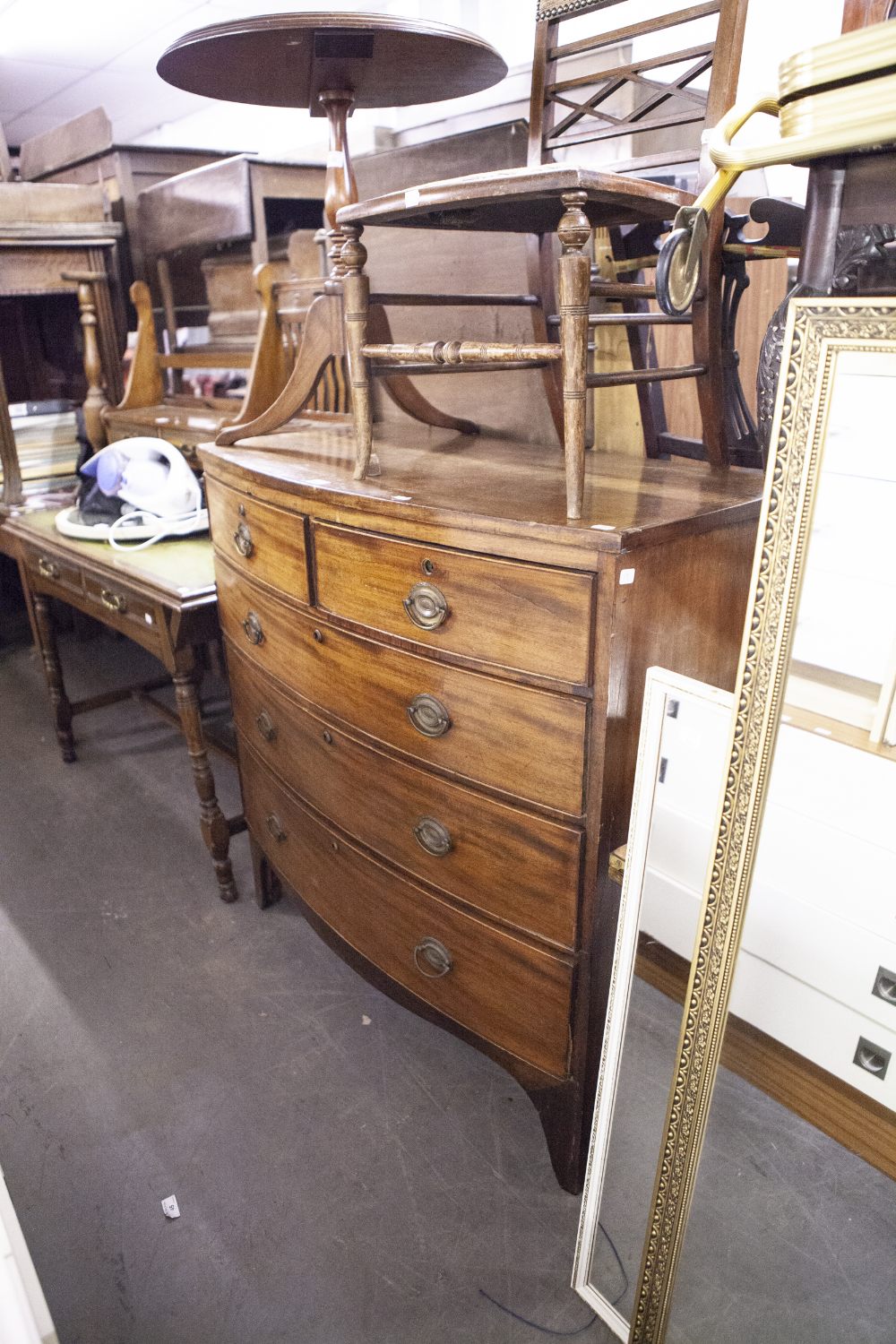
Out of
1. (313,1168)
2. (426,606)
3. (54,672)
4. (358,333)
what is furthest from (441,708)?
(54,672)

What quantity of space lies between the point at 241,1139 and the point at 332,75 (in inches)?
87.7

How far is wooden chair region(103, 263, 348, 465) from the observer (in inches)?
94.3

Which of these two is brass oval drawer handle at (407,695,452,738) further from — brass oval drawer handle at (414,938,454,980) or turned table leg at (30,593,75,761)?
turned table leg at (30,593,75,761)

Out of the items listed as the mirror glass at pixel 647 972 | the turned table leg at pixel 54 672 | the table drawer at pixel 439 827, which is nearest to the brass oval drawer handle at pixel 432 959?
the table drawer at pixel 439 827

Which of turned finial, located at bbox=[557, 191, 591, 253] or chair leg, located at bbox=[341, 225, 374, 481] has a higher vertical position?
turned finial, located at bbox=[557, 191, 591, 253]

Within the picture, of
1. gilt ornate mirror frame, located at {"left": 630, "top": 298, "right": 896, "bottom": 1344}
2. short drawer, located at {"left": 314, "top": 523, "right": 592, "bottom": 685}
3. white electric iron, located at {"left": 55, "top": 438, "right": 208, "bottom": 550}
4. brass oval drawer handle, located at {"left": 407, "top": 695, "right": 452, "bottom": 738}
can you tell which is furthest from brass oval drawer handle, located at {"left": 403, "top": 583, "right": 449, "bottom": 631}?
white electric iron, located at {"left": 55, "top": 438, "right": 208, "bottom": 550}

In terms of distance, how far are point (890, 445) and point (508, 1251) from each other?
148 cm

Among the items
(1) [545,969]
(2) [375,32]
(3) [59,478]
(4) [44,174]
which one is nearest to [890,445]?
(1) [545,969]

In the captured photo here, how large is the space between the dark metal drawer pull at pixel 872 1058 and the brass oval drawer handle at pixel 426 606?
87 cm

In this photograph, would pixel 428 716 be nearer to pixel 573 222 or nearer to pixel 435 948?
pixel 435 948

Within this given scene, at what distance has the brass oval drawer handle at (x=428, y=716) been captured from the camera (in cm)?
139

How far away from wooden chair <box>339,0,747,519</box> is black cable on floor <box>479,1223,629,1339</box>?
1259mm

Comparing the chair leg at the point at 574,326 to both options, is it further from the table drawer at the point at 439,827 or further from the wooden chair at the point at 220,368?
the wooden chair at the point at 220,368

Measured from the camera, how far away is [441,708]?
4.55ft
